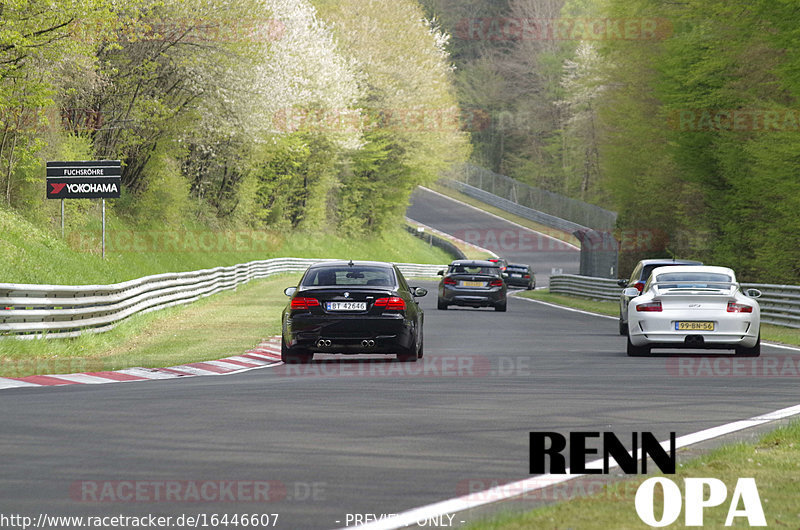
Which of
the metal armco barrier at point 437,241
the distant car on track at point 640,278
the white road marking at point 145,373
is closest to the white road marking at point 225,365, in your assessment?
the white road marking at point 145,373

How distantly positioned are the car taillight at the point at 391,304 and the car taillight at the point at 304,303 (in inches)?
33.4

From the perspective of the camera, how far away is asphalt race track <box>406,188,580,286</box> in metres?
91.6

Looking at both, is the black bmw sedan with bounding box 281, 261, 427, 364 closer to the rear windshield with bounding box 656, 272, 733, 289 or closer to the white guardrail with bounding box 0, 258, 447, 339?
the white guardrail with bounding box 0, 258, 447, 339

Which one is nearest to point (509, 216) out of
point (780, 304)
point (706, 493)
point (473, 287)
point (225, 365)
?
point (473, 287)

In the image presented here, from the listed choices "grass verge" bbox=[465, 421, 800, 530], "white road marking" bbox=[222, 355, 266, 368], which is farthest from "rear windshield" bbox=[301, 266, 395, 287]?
"grass verge" bbox=[465, 421, 800, 530]

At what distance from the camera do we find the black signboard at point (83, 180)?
30.7 meters

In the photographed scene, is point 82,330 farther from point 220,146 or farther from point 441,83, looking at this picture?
point 441,83

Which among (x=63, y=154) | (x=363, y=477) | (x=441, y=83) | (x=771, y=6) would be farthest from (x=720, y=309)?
(x=441, y=83)

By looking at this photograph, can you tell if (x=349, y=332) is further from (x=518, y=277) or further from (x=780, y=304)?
(x=518, y=277)

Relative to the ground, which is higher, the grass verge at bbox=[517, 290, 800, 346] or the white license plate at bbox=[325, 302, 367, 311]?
the white license plate at bbox=[325, 302, 367, 311]

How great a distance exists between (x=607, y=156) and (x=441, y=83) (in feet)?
95.5

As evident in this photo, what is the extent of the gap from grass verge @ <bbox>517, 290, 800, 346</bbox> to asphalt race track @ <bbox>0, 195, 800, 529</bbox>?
591 centimetres

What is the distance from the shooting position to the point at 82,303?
20.8m

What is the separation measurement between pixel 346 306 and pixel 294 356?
1.17 meters
